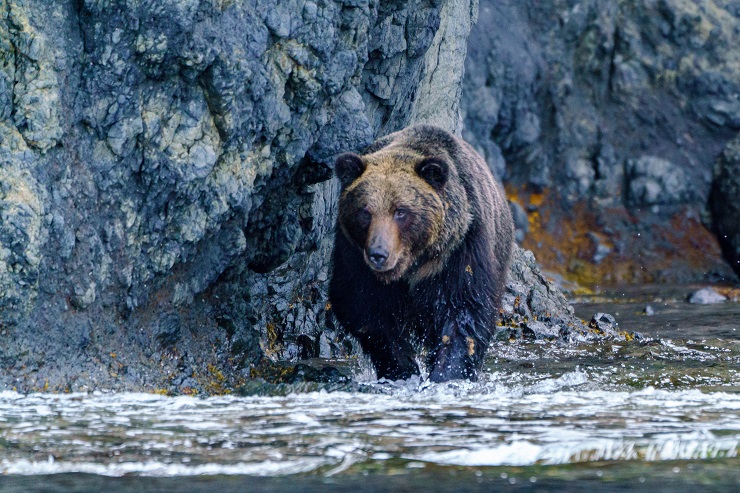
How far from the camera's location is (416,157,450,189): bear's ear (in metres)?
7.62

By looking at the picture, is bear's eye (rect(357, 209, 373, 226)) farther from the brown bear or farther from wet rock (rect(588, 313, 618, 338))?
wet rock (rect(588, 313, 618, 338))

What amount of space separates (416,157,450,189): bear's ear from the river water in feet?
5.18

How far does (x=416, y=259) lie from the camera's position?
25.7ft

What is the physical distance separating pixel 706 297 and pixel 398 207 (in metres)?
9.79

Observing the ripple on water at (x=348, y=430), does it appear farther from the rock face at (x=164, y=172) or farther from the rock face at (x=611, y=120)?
the rock face at (x=611, y=120)

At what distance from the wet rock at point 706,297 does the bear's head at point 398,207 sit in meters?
9.11

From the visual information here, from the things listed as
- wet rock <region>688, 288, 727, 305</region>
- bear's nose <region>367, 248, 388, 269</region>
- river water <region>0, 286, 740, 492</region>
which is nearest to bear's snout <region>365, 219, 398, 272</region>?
bear's nose <region>367, 248, 388, 269</region>

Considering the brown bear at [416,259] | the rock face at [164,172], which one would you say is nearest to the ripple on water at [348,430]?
the rock face at [164,172]

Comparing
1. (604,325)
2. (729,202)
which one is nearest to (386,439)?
(604,325)

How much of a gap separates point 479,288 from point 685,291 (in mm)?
9849

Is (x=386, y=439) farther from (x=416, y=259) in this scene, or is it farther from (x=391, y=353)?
(x=391, y=353)

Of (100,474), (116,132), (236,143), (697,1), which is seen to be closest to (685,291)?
(697,1)

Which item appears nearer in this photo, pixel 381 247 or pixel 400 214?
pixel 381 247

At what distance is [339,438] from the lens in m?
5.12
